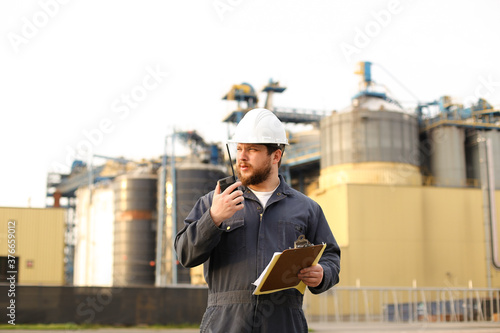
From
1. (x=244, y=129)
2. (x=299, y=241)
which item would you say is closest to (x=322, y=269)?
(x=299, y=241)

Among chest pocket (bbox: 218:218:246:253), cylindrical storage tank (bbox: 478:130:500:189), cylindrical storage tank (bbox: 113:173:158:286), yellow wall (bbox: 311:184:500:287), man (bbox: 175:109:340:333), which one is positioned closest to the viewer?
man (bbox: 175:109:340:333)

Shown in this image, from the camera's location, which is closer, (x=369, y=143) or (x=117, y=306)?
(x=117, y=306)

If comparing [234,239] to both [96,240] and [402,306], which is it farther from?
[96,240]

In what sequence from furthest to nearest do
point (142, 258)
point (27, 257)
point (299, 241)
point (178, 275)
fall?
1. point (142, 258)
2. point (178, 275)
3. point (27, 257)
4. point (299, 241)

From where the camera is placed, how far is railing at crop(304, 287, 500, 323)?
19.1 m

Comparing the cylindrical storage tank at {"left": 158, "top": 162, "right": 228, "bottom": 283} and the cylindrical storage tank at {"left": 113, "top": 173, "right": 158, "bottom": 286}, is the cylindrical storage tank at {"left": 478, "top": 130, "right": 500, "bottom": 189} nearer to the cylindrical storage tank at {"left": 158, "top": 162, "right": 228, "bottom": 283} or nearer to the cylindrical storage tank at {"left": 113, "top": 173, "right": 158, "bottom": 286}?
the cylindrical storage tank at {"left": 158, "top": 162, "right": 228, "bottom": 283}

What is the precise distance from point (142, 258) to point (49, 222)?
11.7 metres

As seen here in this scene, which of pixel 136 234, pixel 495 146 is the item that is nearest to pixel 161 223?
pixel 136 234

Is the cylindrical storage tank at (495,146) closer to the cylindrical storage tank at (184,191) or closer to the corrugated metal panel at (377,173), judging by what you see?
the corrugated metal panel at (377,173)

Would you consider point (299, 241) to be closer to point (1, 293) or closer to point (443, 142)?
point (1, 293)

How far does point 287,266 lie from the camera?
3.13m

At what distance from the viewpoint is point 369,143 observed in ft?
113

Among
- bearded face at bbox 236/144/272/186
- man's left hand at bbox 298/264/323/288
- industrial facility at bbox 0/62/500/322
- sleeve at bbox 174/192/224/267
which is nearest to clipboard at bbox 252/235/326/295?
man's left hand at bbox 298/264/323/288

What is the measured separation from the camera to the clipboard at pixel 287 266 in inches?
120
